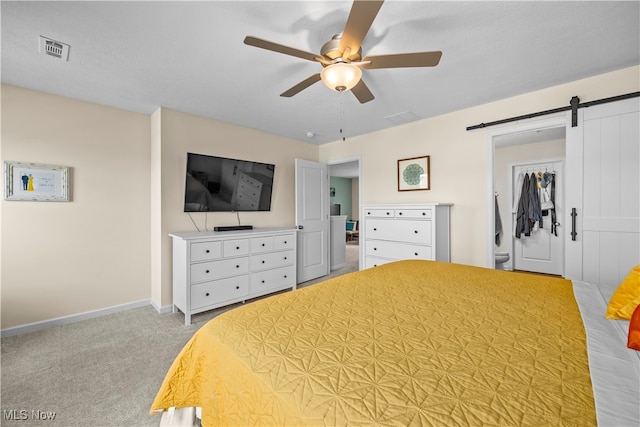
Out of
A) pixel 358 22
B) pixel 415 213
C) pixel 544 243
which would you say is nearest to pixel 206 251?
pixel 415 213

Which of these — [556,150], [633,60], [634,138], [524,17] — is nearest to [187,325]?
[524,17]

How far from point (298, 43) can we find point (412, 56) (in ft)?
2.68

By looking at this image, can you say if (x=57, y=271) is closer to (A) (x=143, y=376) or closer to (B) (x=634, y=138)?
(A) (x=143, y=376)

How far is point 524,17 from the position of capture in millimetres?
1717

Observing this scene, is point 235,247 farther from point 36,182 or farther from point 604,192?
point 604,192

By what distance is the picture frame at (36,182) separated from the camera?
2.59 m

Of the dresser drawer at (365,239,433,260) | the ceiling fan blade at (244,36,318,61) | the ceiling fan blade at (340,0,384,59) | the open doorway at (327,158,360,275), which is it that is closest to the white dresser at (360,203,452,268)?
the dresser drawer at (365,239,433,260)

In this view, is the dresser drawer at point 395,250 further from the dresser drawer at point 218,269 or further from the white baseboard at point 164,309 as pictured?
the white baseboard at point 164,309

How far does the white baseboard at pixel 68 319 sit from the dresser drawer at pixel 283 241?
164cm

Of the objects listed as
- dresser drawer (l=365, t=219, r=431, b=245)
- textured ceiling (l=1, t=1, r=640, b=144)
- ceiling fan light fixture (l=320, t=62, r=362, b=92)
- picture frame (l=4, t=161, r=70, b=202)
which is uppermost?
textured ceiling (l=1, t=1, r=640, b=144)

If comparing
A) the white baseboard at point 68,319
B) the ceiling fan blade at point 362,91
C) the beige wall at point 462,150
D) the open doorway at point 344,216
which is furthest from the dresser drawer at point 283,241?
the ceiling fan blade at point 362,91

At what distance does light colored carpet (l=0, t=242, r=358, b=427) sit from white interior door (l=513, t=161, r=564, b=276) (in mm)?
5260

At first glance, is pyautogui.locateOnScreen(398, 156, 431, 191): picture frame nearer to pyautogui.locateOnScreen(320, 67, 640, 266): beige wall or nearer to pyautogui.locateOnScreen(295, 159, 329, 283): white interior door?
pyautogui.locateOnScreen(320, 67, 640, 266): beige wall

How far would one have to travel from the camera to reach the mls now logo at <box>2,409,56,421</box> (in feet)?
5.25
